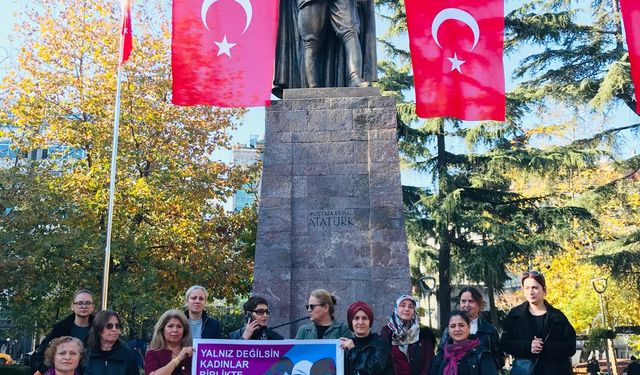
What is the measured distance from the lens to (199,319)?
6.72 m

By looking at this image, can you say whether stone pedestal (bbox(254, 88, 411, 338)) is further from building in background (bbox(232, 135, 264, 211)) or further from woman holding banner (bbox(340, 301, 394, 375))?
building in background (bbox(232, 135, 264, 211))

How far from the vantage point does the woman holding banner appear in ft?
17.9

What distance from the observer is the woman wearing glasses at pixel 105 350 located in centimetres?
560

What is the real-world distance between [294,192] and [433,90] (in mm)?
2867

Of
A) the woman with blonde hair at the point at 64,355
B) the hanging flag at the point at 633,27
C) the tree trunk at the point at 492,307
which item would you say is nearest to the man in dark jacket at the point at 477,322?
the woman with blonde hair at the point at 64,355

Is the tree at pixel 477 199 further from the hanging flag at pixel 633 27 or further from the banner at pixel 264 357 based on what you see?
the banner at pixel 264 357

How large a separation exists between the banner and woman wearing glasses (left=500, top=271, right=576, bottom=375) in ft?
5.78

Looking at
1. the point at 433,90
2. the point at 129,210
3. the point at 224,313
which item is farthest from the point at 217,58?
the point at 224,313

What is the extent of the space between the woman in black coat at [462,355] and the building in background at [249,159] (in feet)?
48.0

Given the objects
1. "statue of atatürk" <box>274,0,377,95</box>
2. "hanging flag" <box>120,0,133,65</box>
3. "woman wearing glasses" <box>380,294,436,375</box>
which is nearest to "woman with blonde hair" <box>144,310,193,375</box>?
"woman wearing glasses" <box>380,294,436,375</box>

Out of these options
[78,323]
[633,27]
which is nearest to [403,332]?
[78,323]

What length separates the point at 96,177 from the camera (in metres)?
22.4

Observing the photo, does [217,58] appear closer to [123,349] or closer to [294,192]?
[294,192]

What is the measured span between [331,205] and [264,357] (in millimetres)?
3881
